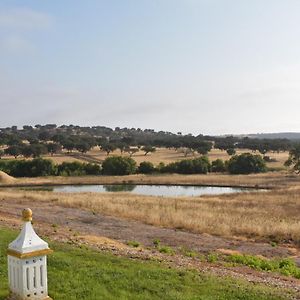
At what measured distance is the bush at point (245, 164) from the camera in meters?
93.7

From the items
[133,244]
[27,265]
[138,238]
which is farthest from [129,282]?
[138,238]

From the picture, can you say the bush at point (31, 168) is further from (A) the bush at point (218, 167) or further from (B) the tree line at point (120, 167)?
(A) the bush at point (218, 167)

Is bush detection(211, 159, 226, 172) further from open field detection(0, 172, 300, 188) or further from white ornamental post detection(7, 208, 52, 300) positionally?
white ornamental post detection(7, 208, 52, 300)

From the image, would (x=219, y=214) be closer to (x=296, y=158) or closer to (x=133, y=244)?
(x=133, y=244)

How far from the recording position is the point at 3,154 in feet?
407

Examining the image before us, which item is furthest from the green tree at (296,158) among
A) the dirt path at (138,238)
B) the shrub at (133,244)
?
the shrub at (133,244)

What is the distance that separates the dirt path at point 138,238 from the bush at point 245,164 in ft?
207

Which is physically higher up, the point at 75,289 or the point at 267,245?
the point at 75,289

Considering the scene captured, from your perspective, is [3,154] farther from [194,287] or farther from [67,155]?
[194,287]

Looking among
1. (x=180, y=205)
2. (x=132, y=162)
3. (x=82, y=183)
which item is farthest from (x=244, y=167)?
(x=180, y=205)

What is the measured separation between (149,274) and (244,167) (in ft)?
270

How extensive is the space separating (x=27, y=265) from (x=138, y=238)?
15.9 m

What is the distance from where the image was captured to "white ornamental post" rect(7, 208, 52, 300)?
860 cm

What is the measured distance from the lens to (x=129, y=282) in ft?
42.2
